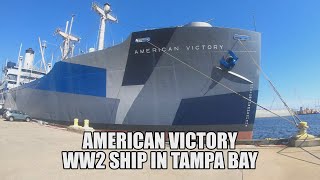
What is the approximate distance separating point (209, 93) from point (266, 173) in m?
10.3

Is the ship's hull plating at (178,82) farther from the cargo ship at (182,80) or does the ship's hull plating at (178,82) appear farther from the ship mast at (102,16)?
the ship mast at (102,16)

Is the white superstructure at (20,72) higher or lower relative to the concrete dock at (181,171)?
higher

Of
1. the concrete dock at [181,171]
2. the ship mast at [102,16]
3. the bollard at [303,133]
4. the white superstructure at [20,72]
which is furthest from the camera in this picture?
the white superstructure at [20,72]

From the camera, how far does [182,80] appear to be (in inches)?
667

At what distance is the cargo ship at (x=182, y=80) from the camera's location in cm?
1642

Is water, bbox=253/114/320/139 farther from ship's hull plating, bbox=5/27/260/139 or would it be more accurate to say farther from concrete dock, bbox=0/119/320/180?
concrete dock, bbox=0/119/320/180

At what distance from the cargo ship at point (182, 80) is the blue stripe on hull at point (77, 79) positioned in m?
0.20

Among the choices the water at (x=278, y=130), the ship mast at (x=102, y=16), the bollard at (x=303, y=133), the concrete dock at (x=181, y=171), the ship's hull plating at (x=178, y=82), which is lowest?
the water at (x=278, y=130)

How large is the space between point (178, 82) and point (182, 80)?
0.87 feet

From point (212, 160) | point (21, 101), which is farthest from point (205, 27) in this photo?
point (21, 101)

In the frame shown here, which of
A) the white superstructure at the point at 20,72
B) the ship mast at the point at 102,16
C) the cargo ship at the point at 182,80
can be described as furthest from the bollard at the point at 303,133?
the white superstructure at the point at 20,72

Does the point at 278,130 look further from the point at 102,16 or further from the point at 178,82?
the point at 178,82

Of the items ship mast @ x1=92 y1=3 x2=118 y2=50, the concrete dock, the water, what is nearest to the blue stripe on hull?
ship mast @ x1=92 y1=3 x2=118 y2=50

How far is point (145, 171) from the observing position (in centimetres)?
659
